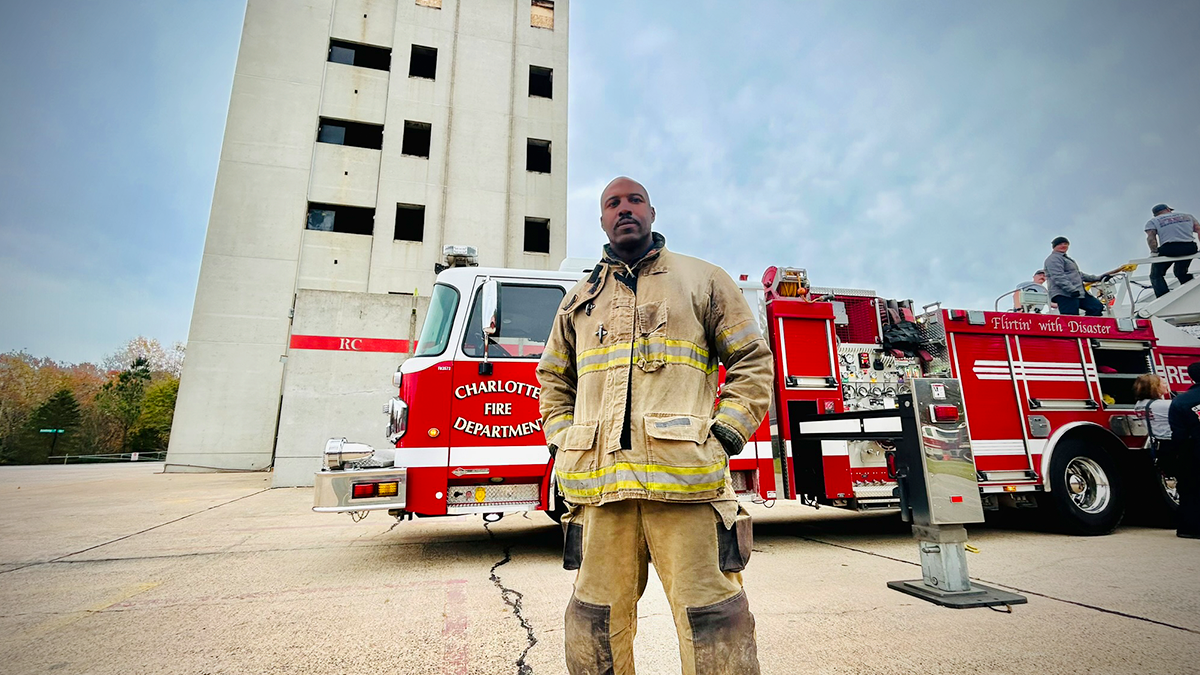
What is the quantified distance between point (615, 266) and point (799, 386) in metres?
3.86

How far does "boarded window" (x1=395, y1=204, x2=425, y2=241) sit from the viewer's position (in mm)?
18172

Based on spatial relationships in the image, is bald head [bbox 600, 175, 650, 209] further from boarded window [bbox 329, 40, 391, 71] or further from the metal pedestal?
boarded window [bbox 329, 40, 391, 71]

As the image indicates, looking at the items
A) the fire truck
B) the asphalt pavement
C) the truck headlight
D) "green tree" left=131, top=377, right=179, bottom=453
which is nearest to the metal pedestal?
the asphalt pavement

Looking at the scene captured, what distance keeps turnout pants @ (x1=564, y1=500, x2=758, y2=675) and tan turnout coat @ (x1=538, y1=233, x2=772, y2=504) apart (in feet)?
0.30

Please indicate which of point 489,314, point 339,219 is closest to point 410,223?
point 339,219

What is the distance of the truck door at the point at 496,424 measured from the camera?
4.37 meters

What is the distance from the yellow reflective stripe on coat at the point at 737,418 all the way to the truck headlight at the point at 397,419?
3262 millimetres

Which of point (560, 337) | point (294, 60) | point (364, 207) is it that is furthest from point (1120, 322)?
point (294, 60)

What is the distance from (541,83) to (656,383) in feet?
71.5

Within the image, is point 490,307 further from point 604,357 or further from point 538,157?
point 538,157

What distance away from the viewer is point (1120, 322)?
611 cm

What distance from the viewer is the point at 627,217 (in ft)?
6.19

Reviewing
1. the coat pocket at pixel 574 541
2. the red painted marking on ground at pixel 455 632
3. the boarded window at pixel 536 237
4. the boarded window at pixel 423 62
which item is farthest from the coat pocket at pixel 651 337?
the boarded window at pixel 423 62

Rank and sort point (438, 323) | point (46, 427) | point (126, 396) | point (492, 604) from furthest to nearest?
point (126, 396), point (46, 427), point (438, 323), point (492, 604)
